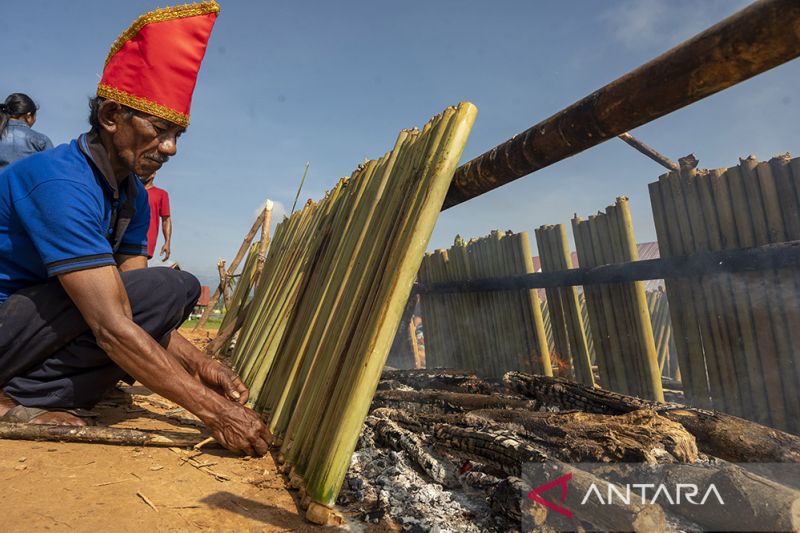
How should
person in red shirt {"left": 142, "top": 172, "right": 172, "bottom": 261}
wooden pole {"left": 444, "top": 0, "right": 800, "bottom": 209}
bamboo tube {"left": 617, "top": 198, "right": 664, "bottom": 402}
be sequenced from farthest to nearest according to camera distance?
1. person in red shirt {"left": 142, "top": 172, "right": 172, "bottom": 261}
2. bamboo tube {"left": 617, "top": 198, "right": 664, "bottom": 402}
3. wooden pole {"left": 444, "top": 0, "right": 800, "bottom": 209}

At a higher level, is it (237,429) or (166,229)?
(166,229)

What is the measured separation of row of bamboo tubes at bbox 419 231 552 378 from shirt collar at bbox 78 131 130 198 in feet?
12.8

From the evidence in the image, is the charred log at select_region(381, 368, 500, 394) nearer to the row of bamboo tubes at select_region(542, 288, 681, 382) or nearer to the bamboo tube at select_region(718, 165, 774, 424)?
the bamboo tube at select_region(718, 165, 774, 424)

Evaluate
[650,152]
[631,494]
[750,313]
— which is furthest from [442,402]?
[650,152]

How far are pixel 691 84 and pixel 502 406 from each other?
1.99 m

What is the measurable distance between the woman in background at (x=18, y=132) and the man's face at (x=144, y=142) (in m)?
2.04

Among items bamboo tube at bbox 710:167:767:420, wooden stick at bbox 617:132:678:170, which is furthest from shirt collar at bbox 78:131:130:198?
wooden stick at bbox 617:132:678:170

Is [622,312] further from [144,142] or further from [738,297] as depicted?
[144,142]

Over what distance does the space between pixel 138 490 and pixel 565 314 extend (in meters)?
3.88

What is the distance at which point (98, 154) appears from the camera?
2.31 meters

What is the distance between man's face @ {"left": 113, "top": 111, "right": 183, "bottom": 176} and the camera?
91.1 inches

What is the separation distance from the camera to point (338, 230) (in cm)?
290

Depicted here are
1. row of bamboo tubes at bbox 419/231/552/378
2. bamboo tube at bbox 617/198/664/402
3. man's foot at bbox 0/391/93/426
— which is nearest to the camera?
man's foot at bbox 0/391/93/426

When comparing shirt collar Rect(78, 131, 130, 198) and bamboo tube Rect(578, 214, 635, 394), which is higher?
shirt collar Rect(78, 131, 130, 198)
